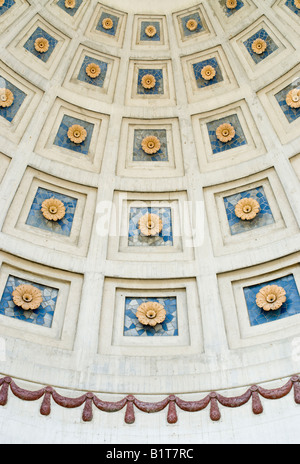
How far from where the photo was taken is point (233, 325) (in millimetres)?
13570

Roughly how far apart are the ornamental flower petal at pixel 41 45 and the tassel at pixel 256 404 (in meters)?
10.3

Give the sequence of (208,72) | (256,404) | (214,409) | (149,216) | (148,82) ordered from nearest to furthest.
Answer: (256,404) < (214,409) < (149,216) < (208,72) < (148,82)

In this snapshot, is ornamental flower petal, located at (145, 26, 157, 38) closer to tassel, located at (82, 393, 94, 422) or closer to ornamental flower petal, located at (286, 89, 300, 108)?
ornamental flower petal, located at (286, 89, 300, 108)

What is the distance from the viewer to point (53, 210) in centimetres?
1480

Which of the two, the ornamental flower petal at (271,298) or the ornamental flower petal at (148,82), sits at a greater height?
the ornamental flower petal at (148,82)

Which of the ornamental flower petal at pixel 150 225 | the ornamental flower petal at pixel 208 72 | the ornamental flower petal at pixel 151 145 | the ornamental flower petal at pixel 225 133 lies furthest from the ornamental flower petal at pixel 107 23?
the ornamental flower petal at pixel 150 225

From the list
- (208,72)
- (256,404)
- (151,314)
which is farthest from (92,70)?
(256,404)

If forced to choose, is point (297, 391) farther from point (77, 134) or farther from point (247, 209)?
point (77, 134)

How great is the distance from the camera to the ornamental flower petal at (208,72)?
52.4ft

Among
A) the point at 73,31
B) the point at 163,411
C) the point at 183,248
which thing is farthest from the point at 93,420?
the point at 73,31

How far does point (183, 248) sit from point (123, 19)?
6837mm

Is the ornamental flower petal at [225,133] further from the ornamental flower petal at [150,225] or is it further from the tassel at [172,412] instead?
the tassel at [172,412]

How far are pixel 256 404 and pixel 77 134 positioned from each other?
8.32 meters
